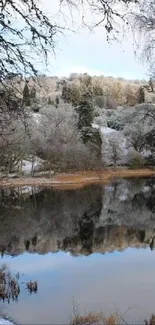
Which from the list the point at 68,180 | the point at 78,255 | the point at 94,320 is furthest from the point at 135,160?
the point at 94,320

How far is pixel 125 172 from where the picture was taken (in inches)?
1938

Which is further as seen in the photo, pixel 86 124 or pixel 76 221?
pixel 86 124

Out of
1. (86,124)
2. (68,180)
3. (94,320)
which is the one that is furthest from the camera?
(86,124)

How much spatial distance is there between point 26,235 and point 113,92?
86.2 meters

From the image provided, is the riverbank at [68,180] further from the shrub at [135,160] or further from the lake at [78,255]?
the lake at [78,255]

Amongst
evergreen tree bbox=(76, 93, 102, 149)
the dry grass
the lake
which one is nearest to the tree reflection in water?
the lake

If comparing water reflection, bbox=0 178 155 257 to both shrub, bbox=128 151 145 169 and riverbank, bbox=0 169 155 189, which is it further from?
shrub, bbox=128 151 145 169

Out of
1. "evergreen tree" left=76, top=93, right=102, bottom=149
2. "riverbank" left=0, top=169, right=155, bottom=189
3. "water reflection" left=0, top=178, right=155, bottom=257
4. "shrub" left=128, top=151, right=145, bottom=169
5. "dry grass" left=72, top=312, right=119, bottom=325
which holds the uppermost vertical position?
"evergreen tree" left=76, top=93, right=102, bottom=149

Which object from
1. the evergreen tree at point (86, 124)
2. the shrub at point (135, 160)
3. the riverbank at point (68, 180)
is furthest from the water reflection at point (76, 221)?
the shrub at point (135, 160)

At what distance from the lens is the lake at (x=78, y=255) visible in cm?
902

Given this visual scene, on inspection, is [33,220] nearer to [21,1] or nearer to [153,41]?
[153,41]

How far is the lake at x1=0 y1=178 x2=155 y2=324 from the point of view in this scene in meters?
9.02

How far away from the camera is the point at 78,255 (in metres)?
14.0

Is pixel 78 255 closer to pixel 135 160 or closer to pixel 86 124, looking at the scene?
pixel 86 124
